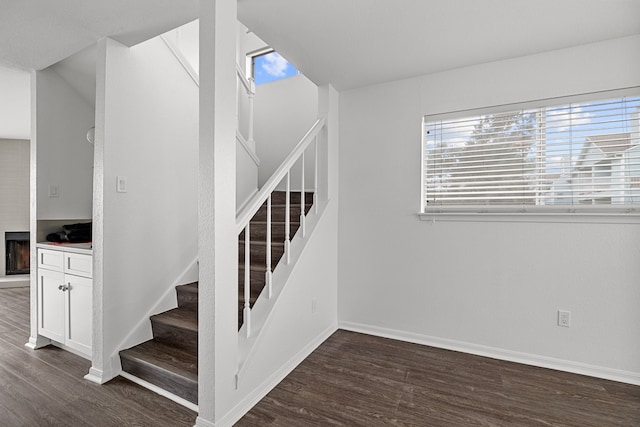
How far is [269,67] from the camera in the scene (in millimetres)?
4555

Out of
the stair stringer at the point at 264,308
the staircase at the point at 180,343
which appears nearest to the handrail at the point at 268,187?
the stair stringer at the point at 264,308

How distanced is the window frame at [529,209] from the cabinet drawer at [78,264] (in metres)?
2.58

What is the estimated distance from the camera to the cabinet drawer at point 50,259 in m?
2.59

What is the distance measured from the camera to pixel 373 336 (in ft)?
9.66

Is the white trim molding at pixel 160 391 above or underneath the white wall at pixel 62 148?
underneath

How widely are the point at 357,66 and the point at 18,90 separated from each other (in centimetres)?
337

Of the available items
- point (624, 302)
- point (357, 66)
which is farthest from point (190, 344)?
point (624, 302)

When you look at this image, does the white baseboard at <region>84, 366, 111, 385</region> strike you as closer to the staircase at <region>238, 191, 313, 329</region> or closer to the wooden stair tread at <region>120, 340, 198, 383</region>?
the wooden stair tread at <region>120, 340, 198, 383</region>

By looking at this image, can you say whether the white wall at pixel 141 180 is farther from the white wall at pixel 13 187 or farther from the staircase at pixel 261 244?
the white wall at pixel 13 187

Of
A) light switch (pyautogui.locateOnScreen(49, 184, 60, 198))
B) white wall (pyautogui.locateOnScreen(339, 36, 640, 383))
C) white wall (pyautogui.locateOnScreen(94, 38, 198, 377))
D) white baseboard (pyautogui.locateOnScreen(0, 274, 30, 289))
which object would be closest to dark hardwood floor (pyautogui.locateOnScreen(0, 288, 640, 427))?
white wall (pyautogui.locateOnScreen(339, 36, 640, 383))

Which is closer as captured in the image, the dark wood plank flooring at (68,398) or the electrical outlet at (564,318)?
the dark wood plank flooring at (68,398)

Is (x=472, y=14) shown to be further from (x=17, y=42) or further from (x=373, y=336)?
(x=17, y=42)

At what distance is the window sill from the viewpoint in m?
2.18

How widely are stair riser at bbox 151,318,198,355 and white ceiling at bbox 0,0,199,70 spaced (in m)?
1.99
